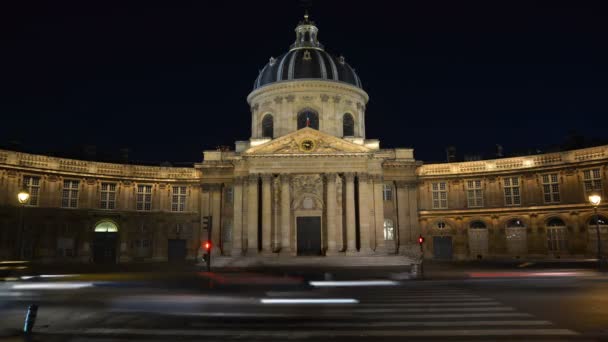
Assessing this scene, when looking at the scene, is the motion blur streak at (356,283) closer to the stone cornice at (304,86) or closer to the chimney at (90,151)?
the stone cornice at (304,86)

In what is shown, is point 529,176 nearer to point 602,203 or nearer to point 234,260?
point 602,203

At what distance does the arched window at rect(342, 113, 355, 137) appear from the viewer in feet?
172

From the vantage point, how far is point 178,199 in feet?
168

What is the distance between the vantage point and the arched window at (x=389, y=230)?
158ft

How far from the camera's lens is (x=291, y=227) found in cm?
4438

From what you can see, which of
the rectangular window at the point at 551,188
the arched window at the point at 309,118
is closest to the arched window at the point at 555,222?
the rectangular window at the point at 551,188

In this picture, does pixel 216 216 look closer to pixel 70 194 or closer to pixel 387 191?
pixel 70 194

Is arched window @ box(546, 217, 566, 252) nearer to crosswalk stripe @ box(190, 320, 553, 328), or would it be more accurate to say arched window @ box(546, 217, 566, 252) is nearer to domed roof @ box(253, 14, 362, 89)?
domed roof @ box(253, 14, 362, 89)

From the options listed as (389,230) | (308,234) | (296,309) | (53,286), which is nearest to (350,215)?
(308,234)

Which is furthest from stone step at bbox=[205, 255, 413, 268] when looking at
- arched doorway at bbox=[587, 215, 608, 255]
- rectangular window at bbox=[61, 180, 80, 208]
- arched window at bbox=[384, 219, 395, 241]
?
arched doorway at bbox=[587, 215, 608, 255]

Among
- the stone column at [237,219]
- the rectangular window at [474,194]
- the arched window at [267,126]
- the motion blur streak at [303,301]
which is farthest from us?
the arched window at [267,126]

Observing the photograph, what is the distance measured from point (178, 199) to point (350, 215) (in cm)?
1978

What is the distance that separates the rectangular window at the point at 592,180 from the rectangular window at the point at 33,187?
5090 centimetres

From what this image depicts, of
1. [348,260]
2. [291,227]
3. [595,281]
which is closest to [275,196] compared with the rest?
[291,227]
